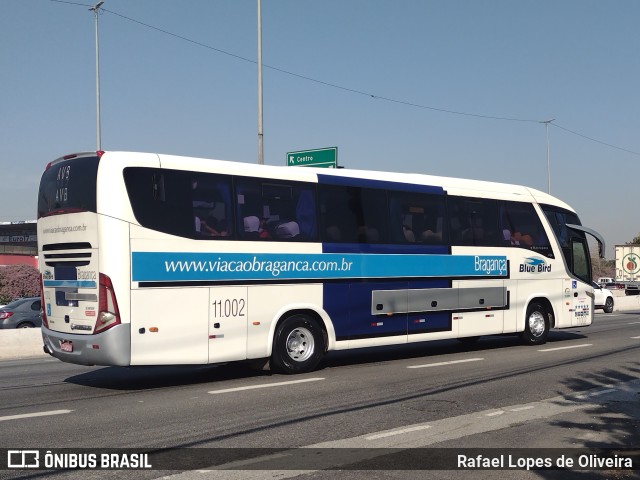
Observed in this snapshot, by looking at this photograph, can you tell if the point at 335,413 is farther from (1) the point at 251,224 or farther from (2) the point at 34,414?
(1) the point at 251,224

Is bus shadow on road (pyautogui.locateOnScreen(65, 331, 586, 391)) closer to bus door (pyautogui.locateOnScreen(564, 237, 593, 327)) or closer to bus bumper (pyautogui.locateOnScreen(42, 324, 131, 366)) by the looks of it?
bus bumper (pyautogui.locateOnScreen(42, 324, 131, 366))

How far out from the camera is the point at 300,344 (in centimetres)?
1226

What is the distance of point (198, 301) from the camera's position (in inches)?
426

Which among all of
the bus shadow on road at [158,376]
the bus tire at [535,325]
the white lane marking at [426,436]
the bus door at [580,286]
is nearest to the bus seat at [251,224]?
the bus shadow on road at [158,376]

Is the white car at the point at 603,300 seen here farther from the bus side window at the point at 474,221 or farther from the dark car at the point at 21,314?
the dark car at the point at 21,314

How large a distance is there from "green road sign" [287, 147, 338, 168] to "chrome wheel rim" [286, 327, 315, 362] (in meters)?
9.99

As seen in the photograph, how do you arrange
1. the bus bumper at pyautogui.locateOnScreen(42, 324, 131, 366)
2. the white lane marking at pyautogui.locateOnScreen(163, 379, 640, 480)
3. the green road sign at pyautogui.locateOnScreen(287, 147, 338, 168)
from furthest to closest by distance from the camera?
the green road sign at pyautogui.locateOnScreen(287, 147, 338, 168), the bus bumper at pyautogui.locateOnScreen(42, 324, 131, 366), the white lane marking at pyautogui.locateOnScreen(163, 379, 640, 480)

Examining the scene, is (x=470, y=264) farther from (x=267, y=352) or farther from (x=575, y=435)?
(x=575, y=435)

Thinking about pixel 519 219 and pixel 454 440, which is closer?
pixel 454 440

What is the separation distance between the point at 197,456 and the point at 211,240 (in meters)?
4.81

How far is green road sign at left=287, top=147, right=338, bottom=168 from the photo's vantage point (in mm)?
22125

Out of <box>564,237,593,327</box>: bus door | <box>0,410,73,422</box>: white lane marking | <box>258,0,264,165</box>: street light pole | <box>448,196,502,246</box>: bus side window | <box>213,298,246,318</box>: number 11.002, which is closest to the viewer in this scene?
<box>0,410,73,422</box>: white lane marking

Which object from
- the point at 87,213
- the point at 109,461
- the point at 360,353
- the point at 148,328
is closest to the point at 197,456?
the point at 109,461

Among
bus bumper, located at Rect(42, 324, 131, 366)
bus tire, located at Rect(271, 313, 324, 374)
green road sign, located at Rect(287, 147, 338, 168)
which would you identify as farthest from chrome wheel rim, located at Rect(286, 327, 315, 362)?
green road sign, located at Rect(287, 147, 338, 168)
